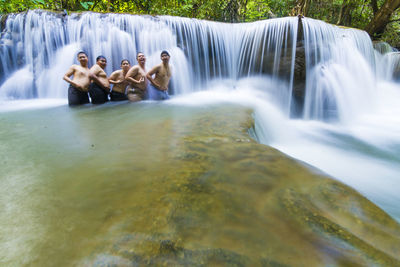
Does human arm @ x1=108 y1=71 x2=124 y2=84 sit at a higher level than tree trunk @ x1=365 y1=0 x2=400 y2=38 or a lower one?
lower

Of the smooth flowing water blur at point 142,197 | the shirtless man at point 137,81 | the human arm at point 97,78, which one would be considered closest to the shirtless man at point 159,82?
the shirtless man at point 137,81

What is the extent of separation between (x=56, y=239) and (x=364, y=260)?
1.28 metres

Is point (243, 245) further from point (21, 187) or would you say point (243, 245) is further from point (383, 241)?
point (21, 187)

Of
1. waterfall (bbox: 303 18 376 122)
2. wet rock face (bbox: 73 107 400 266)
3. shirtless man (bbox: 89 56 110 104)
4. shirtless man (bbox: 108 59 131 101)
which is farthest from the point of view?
waterfall (bbox: 303 18 376 122)

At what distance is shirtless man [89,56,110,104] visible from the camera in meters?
5.26

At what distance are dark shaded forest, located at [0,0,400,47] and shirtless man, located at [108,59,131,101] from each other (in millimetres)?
6061

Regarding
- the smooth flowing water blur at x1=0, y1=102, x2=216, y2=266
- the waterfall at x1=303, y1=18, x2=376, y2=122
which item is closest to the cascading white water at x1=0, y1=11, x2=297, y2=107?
the waterfall at x1=303, y1=18, x2=376, y2=122

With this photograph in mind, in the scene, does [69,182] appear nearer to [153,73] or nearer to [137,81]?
[137,81]

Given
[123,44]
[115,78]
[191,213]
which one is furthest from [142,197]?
[123,44]

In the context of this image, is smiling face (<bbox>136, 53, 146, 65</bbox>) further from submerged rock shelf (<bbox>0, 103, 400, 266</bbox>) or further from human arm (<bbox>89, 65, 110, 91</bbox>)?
submerged rock shelf (<bbox>0, 103, 400, 266</bbox>)

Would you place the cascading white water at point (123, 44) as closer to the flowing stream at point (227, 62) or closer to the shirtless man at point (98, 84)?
the flowing stream at point (227, 62)

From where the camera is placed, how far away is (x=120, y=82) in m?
5.66

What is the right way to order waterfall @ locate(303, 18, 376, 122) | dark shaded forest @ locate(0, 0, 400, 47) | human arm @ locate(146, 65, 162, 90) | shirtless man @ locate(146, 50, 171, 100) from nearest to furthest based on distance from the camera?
human arm @ locate(146, 65, 162, 90) → shirtless man @ locate(146, 50, 171, 100) → waterfall @ locate(303, 18, 376, 122) → dark shaded forest @ locate(0, 0, 400, 47)

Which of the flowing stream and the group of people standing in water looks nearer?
the group of people standing in water
